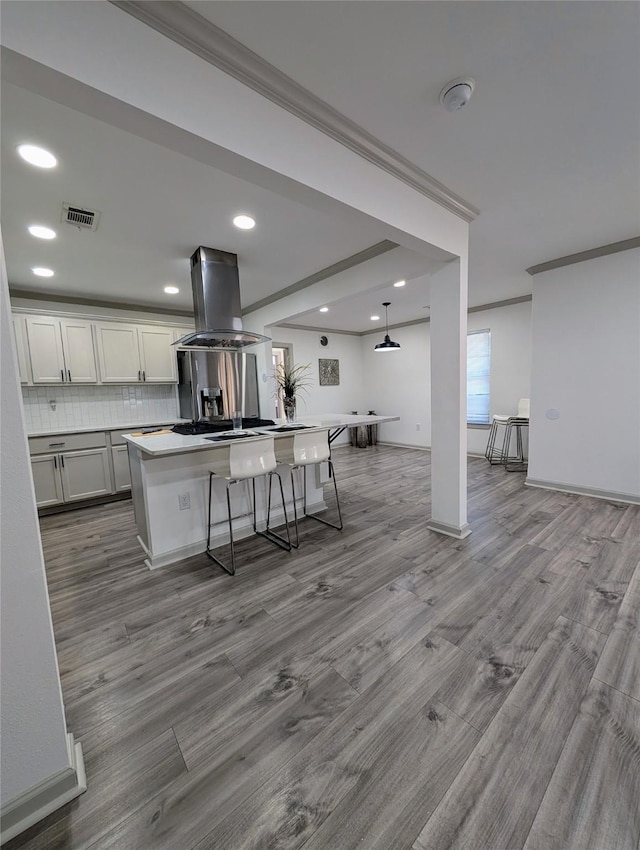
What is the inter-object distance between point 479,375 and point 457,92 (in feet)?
16.0

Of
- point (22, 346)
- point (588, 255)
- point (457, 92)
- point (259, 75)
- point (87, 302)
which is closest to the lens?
point (259, 75)

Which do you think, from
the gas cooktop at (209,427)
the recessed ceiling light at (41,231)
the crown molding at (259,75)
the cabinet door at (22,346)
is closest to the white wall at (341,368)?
the gas cooktop at (209,427)

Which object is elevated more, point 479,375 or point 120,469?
point 479,375

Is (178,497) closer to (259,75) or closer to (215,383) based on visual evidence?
(215,383)

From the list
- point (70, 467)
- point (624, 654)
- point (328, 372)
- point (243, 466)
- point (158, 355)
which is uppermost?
point (158, 355)

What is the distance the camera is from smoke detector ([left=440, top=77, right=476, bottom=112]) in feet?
4.79

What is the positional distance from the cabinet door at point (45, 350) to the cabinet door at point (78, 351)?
58 millimetres

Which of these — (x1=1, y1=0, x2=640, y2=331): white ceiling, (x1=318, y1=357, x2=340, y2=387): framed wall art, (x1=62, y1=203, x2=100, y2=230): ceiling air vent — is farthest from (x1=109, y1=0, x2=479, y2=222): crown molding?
(x1=318, y1=357, x2=340, y2=387): framed wall art

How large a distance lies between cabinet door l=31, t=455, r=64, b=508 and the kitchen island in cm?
159

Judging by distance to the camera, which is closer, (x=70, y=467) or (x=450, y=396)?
(x=450, y=396)

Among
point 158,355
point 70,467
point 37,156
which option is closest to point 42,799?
point 37,156

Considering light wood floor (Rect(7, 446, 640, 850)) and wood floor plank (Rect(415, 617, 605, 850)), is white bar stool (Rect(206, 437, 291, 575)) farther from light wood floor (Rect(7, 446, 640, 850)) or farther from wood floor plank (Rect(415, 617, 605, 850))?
A: wood floor plank (Rect(415, 617, 605, 850))

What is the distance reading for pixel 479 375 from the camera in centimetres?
579

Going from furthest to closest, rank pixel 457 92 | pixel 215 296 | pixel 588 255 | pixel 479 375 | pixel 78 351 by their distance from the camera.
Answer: pixel 479 375
pixel 78 351
pixel 588 255
pixel 215 296
pixel 457 92
